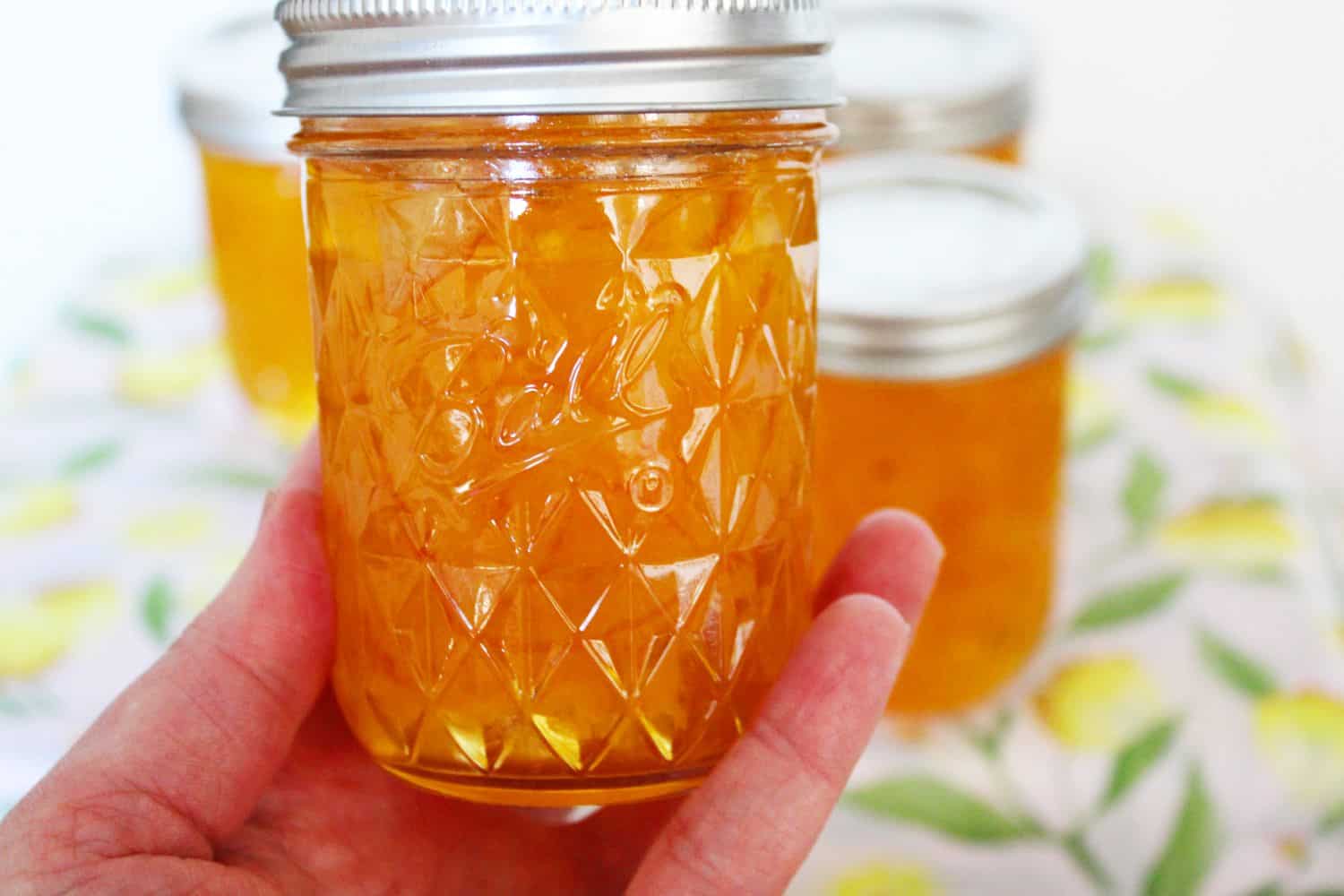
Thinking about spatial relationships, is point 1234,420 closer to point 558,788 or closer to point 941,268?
point 941,268

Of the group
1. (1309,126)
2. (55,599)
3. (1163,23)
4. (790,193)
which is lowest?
(55,599)

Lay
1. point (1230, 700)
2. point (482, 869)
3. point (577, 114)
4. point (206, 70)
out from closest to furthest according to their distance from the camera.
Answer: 1. point (577, 114)
2. point (482, 869)
3. point (1230, 700)
4. point (206, 70)

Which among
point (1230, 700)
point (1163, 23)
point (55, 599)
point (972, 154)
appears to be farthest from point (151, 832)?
point (1163, 23)

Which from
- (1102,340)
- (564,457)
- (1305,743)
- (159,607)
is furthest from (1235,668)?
(159,607)

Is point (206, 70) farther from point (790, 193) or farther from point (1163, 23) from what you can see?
point (1163, 23)

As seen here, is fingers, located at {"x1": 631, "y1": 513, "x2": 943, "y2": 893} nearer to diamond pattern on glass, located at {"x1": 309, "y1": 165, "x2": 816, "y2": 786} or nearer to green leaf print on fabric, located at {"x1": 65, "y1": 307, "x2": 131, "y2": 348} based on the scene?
diamond pattern on glass, located at {"x1": 309, "y1": 165, "x2": 816, "y2": 786}
